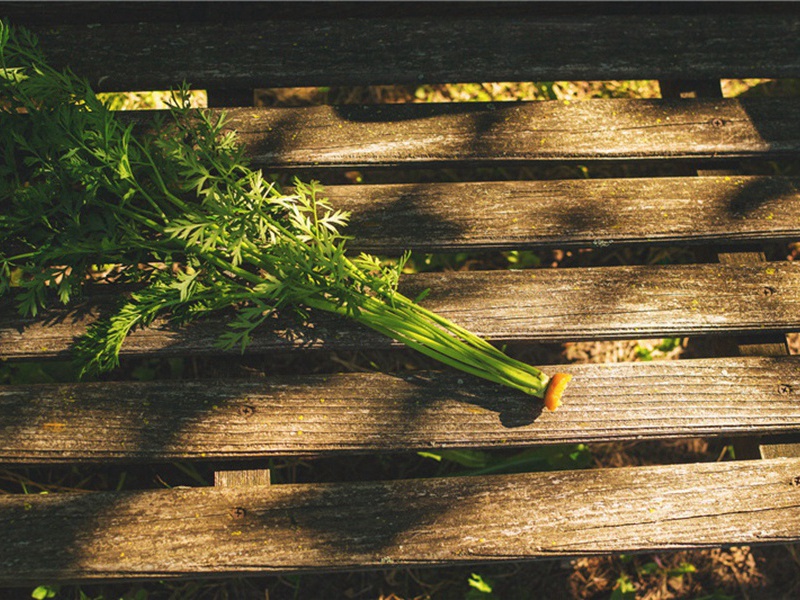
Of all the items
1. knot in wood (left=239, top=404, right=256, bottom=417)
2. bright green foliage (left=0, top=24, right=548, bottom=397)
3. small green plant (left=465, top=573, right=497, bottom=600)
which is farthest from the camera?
small green plant (left=465, top=573, right=497, bottom=600)

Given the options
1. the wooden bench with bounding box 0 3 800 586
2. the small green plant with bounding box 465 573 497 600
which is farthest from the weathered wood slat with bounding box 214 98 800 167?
the small green plant with bounding box 465 573 497 600

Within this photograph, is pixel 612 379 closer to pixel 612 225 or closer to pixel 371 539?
pixel 612 225

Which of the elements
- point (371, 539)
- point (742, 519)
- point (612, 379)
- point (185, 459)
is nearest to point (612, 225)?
point (612, 379)

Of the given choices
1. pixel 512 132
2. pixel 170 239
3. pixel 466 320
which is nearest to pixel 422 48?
pixel 512 132

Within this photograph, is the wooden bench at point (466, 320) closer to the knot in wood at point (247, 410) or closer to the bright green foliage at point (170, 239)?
the knot in wood at point (247, 410)

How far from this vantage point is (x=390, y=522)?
190 centimetres

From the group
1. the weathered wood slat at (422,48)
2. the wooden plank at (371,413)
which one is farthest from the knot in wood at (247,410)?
the weathered wood slat at (422,48)

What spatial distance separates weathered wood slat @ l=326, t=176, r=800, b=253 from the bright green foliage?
17 centimetres

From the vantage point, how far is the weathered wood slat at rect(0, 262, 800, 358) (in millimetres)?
1972

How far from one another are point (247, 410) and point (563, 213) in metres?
1.11

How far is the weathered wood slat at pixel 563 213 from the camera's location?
81.8 inches

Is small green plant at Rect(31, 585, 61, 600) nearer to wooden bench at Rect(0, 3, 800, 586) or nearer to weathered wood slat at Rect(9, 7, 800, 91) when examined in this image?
wooden bench at Rect(0, 3, 800, 586)

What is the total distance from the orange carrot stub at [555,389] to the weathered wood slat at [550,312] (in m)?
0.16

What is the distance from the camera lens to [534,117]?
2197 millimetres
